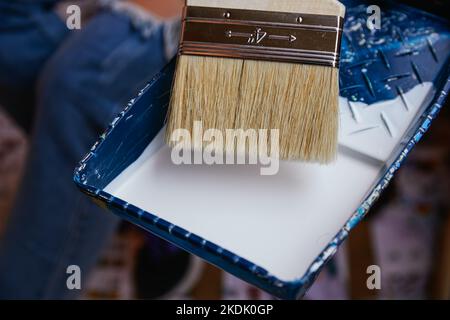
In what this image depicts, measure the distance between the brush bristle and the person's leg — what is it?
1.51ft

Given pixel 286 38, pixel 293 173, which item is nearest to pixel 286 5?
pixel 286 38

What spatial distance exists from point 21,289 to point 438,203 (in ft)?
2.56

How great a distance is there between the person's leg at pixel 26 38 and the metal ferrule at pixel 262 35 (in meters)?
0.46

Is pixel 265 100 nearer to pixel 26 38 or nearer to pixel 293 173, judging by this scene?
pixel 293 173

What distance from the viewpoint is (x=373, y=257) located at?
1043mm

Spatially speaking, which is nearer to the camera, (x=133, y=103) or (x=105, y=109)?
(x=133, y=103)

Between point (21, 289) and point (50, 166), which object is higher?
point (50, 166)

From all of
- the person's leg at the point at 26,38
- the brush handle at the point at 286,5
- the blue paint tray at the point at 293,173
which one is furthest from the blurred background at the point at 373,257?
the brush handle at the point at 286,5

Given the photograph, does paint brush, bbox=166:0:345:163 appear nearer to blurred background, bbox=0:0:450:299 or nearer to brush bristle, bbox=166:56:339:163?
brush bristle, bbox=166:56:339:163

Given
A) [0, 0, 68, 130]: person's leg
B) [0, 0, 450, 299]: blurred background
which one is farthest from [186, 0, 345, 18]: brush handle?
[0, 0, 450, 299]: blurred background

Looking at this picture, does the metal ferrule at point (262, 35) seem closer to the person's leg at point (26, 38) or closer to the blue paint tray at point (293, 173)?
the blue paint tray at point (293, 173)

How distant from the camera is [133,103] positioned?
0.43 meters
